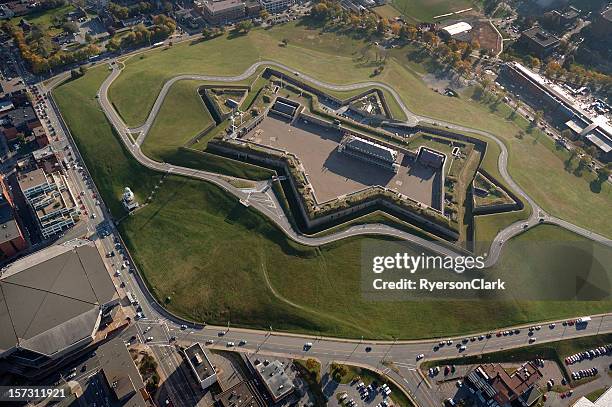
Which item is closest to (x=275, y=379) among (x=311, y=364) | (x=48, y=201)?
(x=311, y=364)

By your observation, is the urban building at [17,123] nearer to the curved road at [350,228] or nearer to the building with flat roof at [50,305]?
the curved road at [350,228]

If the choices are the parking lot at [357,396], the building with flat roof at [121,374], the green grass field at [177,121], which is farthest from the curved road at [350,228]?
the building with flat roof at [121,374]

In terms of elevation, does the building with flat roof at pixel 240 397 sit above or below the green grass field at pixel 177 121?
below

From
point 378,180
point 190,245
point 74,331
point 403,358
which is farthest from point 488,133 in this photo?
point 74,331

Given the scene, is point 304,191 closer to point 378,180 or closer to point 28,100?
point 378,180

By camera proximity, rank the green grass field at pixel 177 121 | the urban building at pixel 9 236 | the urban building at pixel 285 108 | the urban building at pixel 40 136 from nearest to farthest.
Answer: the urban building at pixel 9 236
the green grass field at pixel 177 121
the urban building at pixel 40 136
the urban building at pixel 285 108

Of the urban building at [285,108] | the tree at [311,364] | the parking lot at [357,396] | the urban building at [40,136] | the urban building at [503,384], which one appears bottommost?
the parking lot at [357,396]

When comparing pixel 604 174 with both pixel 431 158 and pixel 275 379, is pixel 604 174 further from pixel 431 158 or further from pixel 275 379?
pixel 275 379
